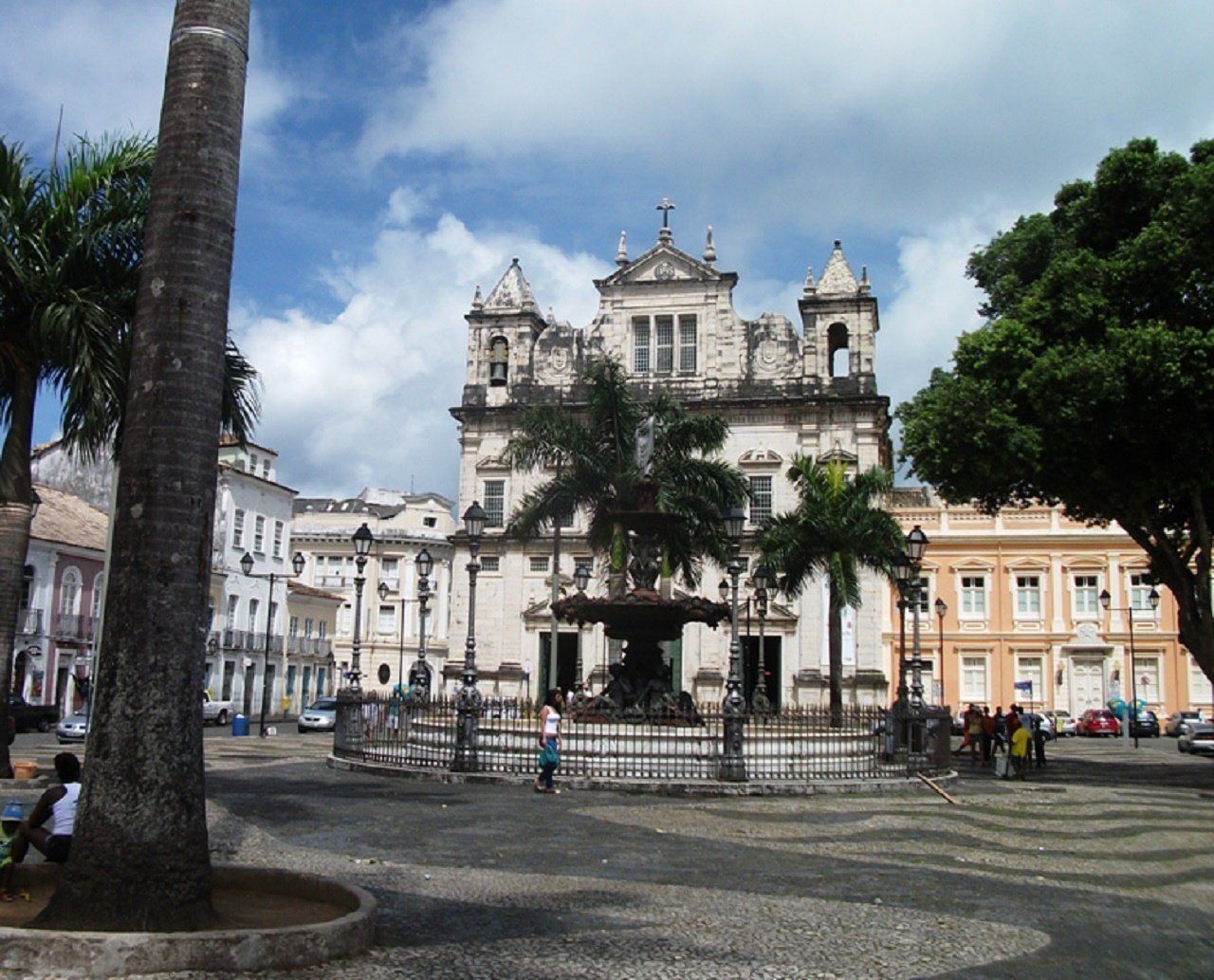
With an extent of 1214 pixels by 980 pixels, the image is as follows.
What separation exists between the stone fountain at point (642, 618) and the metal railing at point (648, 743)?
2.98ft

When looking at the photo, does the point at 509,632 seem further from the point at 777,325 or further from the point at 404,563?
the point at 404,563

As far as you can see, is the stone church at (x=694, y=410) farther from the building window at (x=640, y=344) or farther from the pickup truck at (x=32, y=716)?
the pickup truck at (x=32, y=716)

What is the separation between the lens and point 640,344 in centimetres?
4778

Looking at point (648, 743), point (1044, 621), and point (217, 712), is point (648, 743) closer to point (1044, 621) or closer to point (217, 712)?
point (217, 712)

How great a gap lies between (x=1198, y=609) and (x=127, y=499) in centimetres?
1945

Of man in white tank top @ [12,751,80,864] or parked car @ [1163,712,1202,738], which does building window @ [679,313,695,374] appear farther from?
man in white tank top @ [12,751,80,864]

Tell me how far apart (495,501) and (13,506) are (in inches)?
1299

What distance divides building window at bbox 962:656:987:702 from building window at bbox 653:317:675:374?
55.1 ft

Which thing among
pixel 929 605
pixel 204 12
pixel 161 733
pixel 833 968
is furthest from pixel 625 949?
pixel 929 605

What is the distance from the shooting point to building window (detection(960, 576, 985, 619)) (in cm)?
4888

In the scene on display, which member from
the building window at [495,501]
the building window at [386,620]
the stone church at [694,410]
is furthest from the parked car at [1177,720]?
the building window at [386,620]

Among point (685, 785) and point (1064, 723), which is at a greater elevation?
point (1064, 723)

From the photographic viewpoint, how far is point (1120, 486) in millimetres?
21078

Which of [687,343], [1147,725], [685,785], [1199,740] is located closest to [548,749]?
[685,785]
